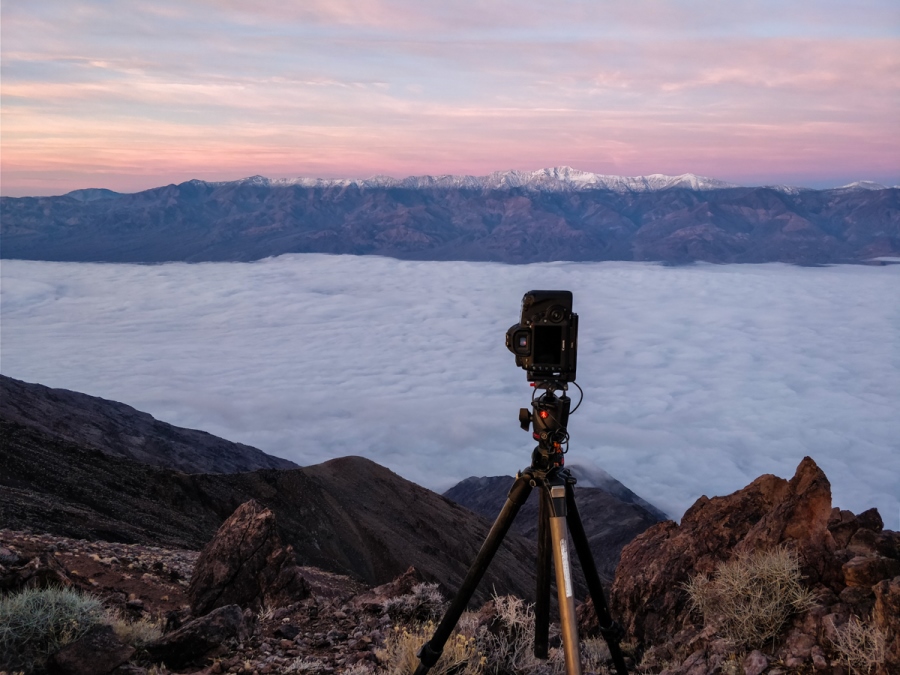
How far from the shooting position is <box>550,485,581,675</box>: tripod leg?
3.14 meters

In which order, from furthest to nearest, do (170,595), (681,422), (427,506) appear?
1. (681,422)
2. (427,506)
3. (170,595)

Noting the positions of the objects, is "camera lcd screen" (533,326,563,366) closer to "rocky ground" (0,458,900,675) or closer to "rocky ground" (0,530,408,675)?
"rocky ground" (0,458,900,675)

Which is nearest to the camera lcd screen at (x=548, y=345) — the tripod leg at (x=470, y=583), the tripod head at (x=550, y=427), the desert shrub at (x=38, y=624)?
the tripod head at (x=550, y=427)

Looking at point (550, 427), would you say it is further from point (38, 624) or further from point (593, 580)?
A: point (38, 624)

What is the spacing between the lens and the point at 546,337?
11.9 feet

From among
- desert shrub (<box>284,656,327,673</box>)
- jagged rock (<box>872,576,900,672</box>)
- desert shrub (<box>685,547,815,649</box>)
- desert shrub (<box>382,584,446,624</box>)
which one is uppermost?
jagged rock (<box>872,576,900,672</box>)

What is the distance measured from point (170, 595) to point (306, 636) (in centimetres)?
315

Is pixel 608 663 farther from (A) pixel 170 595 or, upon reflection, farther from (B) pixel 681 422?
(B) pixel 681 422

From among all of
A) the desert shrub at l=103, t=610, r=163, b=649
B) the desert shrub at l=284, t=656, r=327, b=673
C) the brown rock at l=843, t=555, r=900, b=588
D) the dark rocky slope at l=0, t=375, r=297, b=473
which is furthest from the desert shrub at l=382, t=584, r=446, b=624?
the dark rocky slope at l=0, t=375, r=297, b=473

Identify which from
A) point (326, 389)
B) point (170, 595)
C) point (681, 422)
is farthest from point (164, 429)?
point (681, 422)

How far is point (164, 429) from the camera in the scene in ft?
186

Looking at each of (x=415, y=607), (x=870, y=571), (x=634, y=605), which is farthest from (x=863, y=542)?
(x=415, y=607)

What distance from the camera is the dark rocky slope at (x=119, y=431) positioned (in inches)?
1614

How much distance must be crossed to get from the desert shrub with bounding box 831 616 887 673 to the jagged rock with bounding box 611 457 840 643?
29.9 inches
